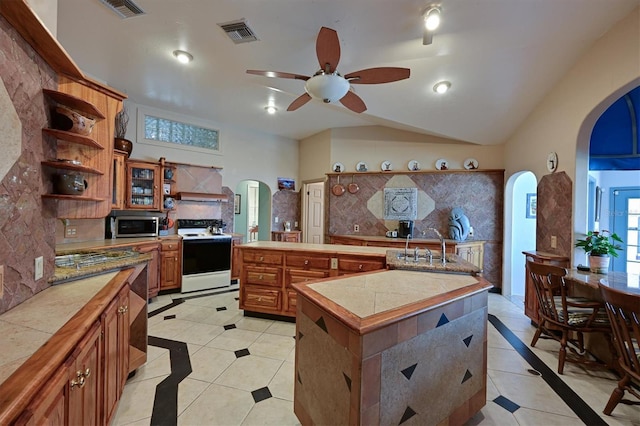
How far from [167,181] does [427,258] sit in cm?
423

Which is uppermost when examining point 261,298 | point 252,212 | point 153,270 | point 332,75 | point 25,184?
point 332,75

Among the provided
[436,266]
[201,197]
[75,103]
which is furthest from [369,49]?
[201,197]

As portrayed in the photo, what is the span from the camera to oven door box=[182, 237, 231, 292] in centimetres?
416

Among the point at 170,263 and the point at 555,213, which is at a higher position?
the point at 555,213

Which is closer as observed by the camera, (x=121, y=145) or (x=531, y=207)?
(x=121, y=145)

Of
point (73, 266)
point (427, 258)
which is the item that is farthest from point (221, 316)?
point (427, 258)

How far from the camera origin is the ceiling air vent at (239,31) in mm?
2383

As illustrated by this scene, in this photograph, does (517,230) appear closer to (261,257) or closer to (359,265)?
(359,265)

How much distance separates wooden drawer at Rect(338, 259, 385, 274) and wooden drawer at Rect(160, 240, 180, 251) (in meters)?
2.72

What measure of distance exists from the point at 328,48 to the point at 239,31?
1.10 metres

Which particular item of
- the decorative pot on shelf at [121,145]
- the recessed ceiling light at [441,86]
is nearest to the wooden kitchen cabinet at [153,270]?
the decorative pot on shelf at [121,145]

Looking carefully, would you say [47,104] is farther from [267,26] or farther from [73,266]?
[267,26]

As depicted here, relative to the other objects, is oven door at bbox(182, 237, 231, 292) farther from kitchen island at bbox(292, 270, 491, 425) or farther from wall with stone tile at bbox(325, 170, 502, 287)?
kitchen island at bbox(292, 270, 491, 425)

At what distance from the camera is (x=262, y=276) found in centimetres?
321
